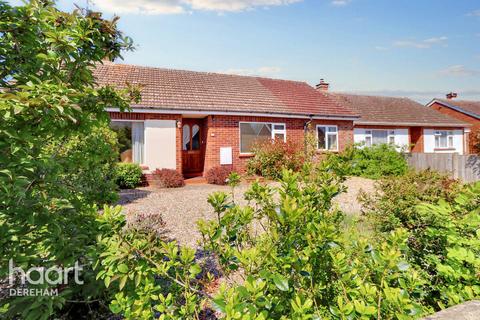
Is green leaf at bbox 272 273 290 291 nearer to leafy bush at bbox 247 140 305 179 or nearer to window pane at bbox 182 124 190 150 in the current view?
leafy bush at bbox 247 140 305 179

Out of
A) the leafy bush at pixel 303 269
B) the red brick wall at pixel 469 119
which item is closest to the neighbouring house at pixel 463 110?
the red brick wall at pixel 469 119

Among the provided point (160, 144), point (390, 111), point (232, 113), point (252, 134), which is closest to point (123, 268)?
point (160, 144)

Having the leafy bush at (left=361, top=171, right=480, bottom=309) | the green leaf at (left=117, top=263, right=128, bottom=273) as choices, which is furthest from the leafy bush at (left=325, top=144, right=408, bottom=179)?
the green leaf at (left=117, top=263, right=128, bottom=273)

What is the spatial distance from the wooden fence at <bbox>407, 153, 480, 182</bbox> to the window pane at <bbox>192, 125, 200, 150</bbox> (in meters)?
10.8

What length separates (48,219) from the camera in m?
2.07

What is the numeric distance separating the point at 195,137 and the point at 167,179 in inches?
141

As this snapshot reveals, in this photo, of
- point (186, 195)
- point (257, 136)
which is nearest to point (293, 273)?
point (186, 195)

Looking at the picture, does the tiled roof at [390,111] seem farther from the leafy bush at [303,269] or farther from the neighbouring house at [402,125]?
the leafy bush at [303,269]

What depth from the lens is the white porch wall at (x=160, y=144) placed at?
42.0 feet

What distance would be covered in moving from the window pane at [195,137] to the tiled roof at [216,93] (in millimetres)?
1470

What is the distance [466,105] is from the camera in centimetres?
2934

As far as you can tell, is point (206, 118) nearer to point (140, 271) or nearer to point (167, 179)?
point (167, 179)

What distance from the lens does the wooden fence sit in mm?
14051

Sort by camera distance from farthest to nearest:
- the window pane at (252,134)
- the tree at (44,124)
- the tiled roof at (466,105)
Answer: the tiled roof at (466,105) < the window pane at (252,134) < the tree at (44,124)
